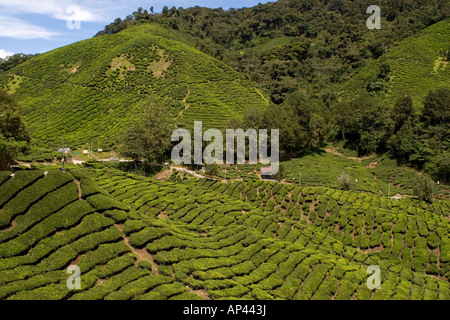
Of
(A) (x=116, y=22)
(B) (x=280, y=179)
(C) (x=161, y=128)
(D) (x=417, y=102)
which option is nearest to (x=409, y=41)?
(D) (x=417, y=102)

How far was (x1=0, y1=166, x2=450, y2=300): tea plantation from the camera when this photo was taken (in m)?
15.9

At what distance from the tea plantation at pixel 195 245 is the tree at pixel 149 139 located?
16444 millimetres

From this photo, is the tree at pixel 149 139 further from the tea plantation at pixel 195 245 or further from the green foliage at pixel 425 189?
the green foliage at pixel 425 189

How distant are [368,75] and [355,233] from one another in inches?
3388

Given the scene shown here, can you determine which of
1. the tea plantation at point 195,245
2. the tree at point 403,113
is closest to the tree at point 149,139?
the tea plantation at point 195,245

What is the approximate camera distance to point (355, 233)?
32.3 meters

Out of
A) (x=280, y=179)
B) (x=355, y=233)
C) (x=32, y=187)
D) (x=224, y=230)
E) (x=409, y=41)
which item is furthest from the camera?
(x=409, y=41)

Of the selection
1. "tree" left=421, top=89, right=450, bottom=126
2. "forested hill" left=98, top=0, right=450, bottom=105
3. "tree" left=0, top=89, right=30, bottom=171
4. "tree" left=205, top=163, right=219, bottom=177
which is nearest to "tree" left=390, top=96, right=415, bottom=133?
"tree" left=421, top=89, right=450, bottom=126

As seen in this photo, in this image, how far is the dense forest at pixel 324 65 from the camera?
63.8 meters

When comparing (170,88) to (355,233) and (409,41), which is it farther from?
(409,41)

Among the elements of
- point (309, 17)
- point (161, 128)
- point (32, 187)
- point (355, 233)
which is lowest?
point (355, 233)

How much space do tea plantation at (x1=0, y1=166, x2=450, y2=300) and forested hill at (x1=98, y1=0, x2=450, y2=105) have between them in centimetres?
7396

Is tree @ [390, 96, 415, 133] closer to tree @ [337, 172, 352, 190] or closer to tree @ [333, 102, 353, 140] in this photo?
tree @ [333, 102, 353, 140]

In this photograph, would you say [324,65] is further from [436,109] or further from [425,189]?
[425,189]
